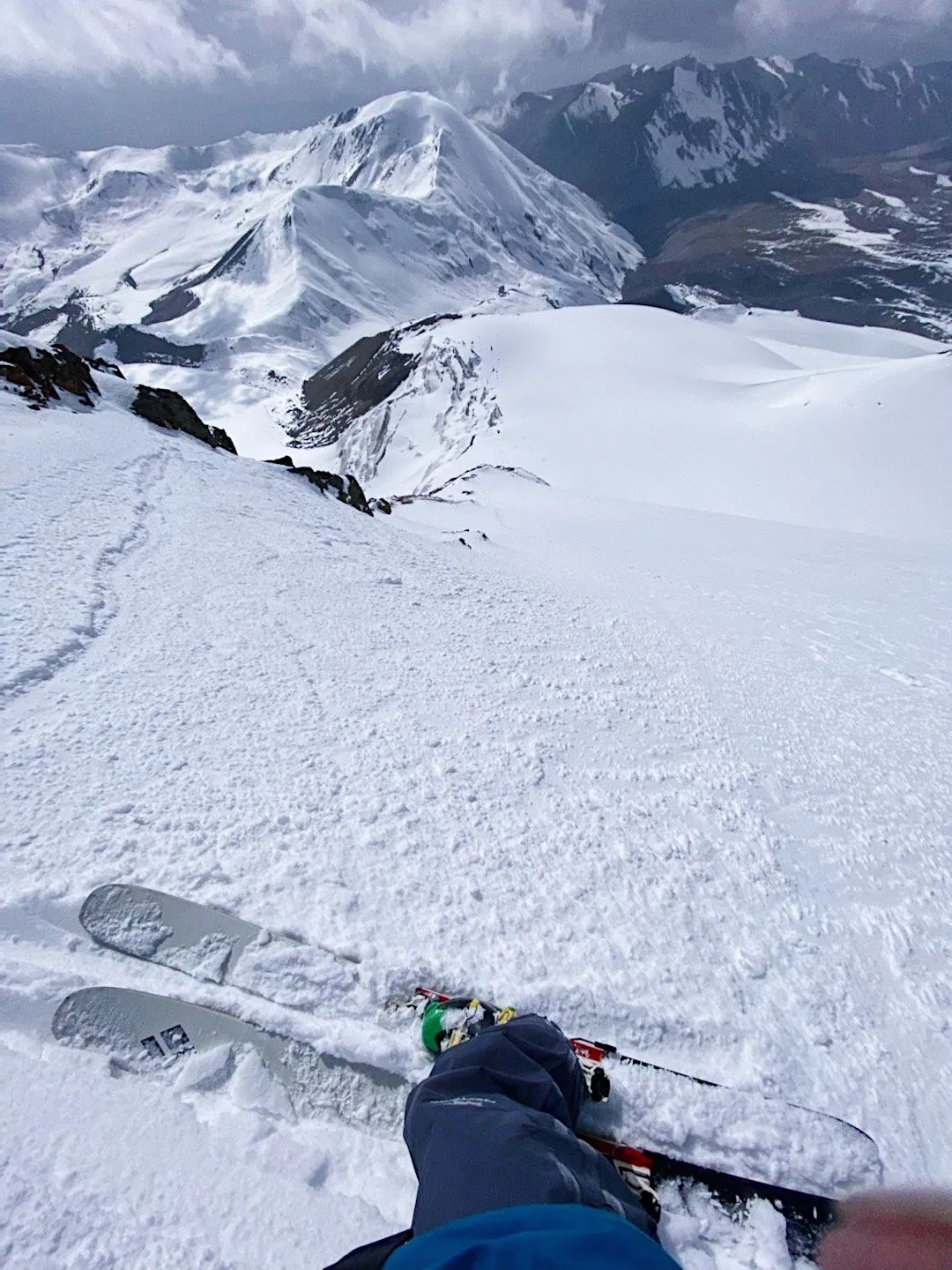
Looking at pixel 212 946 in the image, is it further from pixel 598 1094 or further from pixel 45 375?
pixel 45 375

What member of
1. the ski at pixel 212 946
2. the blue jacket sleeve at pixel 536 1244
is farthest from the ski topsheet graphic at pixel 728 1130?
the ski at pixel 212 946

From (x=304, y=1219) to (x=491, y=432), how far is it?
4721 cm

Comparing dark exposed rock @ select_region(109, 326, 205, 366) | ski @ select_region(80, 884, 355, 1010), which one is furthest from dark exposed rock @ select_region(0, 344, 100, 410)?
dark exposed rock @ select_region(109, 326, 205, 366)

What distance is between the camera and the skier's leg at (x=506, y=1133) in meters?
2.08

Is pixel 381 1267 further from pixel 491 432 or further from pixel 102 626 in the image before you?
pixel 491 432

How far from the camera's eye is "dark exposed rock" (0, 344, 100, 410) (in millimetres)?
15398

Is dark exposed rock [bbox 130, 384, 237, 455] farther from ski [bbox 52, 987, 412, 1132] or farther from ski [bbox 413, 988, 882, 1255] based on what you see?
ski [bbox 413, 988, 882, 1255]

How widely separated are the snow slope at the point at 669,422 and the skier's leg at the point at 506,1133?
82.7ft

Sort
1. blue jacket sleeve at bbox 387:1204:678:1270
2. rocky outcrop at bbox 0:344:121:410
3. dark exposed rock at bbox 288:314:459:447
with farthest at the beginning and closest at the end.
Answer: dark exposed rock at bbox 288:314:459:447 → rocky outcrop at bbox 0:344:121:410 → blue jacket sleeve at bbox 387:1204:678:1270

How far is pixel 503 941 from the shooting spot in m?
3.54


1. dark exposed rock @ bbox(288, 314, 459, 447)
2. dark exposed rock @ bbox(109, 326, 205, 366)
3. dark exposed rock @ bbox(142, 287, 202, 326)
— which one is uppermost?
dark exposed rock @ bbox(142, 287, 202, 326)

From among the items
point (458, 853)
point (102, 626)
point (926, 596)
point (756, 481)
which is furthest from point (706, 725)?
point (756, 481)

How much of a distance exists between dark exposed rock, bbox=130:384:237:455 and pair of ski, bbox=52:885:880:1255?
679 inches

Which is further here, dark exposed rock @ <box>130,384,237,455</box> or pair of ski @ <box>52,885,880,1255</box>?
dark exposed rock @ <box>130,384,237,455</box>
